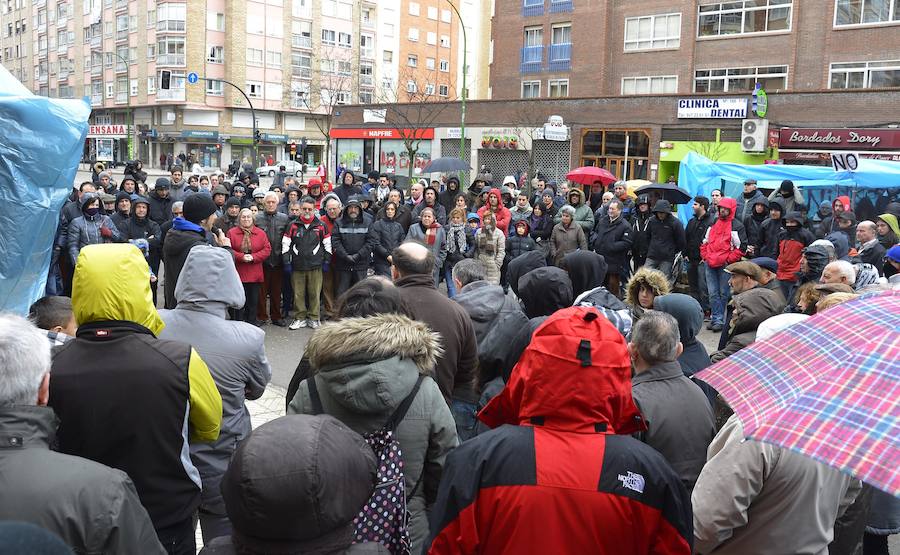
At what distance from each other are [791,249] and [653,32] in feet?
102

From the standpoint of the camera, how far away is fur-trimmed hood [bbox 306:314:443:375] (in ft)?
9.34

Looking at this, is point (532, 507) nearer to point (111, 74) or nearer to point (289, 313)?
point (289, 313)

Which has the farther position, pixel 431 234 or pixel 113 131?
pixel 113 131

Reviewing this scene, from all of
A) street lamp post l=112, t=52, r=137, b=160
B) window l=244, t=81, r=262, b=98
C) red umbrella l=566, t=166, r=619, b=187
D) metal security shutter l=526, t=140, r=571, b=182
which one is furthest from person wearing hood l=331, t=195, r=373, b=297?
street lamp post l=112, t=52, r=137, b=160

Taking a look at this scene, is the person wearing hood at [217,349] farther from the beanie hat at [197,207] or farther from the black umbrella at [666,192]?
the black umbrella at [666,192]

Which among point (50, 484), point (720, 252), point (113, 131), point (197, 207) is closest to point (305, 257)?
point (197, 207)

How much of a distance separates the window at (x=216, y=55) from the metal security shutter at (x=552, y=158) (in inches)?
1536

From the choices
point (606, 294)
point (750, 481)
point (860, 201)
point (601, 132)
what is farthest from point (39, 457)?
point (601, 132)

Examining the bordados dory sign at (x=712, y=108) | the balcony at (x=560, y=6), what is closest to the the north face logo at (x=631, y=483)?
the bordados dory sign at (x=712, y=108)

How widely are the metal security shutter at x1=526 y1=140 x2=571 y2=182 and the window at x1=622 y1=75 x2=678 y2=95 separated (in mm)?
4692

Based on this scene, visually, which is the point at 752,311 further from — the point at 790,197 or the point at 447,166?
the point at 447,166

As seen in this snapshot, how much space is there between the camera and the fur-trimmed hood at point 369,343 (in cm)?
285

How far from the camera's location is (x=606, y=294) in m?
4.87

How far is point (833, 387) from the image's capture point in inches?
76.3
